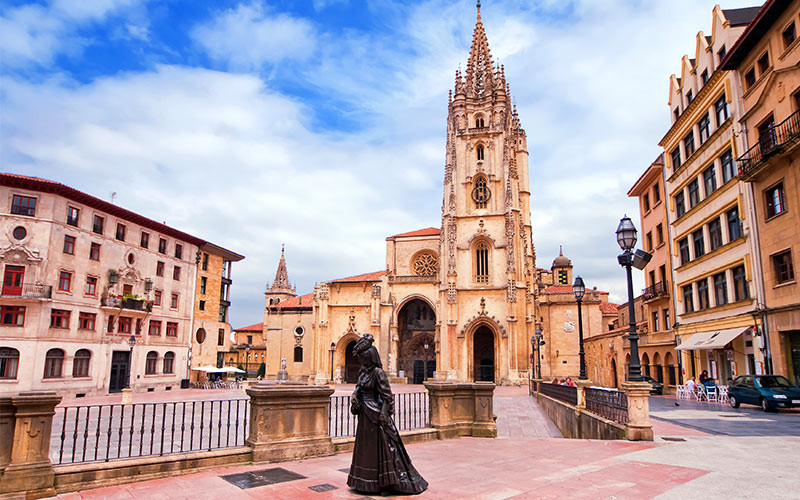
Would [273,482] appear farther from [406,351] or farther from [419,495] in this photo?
[406,351]

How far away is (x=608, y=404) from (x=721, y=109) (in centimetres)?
1839

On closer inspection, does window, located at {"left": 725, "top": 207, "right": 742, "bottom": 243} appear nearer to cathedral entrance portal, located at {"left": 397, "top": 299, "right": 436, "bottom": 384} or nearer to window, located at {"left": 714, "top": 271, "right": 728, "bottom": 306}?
window, located at {"left": 714, "top": 271, "right": 728, "bottom": 306}

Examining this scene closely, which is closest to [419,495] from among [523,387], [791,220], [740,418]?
[740,418]

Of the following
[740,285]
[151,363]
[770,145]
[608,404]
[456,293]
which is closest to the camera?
[608,404]

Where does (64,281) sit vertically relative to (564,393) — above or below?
above

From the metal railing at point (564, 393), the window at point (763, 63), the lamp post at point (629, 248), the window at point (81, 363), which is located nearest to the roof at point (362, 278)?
the window at point (81, 363)

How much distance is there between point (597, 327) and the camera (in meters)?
53.2

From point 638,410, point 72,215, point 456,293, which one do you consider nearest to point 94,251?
point 72,215

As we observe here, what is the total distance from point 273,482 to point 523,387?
3862cm

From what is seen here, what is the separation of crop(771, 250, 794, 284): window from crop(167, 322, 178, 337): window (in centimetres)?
3926

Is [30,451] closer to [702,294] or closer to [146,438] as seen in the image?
[146,438]

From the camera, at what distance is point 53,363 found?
3048cm

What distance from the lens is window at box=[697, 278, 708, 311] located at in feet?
85.8

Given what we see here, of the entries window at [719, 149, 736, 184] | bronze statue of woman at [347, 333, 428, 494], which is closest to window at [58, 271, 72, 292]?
→ bronze statue of woman at [347, 333, 428, 494]
